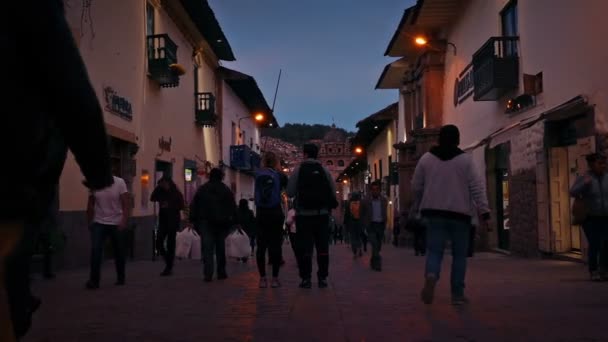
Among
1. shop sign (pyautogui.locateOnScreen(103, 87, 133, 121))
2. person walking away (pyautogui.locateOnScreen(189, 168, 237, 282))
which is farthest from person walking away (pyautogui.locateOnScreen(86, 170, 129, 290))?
shop sign (pyautogui.locateOnScreen(103, 87, 133, 121))

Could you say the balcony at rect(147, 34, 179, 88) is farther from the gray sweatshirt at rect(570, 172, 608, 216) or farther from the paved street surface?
the gray sweatshirt at rect(570, 172, 608, 216)

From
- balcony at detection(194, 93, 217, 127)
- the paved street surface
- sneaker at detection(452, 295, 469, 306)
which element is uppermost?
balcony at detection(194, 93, 217, 127)

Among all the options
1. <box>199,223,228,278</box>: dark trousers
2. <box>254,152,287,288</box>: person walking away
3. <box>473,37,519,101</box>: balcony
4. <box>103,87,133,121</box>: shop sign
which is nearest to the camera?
<box>254,152,287,288</box>: person walking away

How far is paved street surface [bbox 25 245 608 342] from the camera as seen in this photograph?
16.6 feet

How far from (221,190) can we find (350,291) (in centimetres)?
280

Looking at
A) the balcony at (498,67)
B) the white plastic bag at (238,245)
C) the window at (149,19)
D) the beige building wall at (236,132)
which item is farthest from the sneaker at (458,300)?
the beige building wall at (236,132)

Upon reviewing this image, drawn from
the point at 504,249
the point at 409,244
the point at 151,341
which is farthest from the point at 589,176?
the point at 409,244

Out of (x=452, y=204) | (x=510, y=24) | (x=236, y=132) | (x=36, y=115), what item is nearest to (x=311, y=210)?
(x=452, y=204)

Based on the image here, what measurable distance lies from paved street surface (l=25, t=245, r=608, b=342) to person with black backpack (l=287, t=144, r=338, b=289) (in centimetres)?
33

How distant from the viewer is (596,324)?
533cm

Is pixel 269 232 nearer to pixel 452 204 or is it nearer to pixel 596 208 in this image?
pixel 452 204

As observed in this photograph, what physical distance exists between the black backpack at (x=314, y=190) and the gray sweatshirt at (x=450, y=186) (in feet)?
6.15

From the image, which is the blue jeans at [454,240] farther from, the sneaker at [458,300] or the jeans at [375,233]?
the jeans at [375,233]

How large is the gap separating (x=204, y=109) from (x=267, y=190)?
53.2ft
